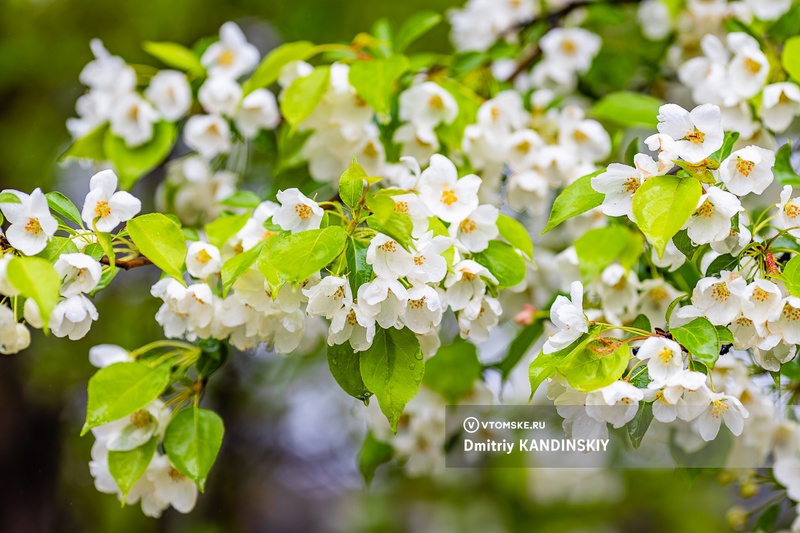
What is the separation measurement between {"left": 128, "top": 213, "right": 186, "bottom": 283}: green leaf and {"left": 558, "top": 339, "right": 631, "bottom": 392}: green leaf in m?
0.41

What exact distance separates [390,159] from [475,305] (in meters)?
0.42

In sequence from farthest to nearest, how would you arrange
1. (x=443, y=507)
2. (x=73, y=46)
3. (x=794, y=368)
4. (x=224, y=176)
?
1. (x=443, y=507)
2. (x=73, y=46)
3. (x=224, y=176)
4. (x=794, y=368)

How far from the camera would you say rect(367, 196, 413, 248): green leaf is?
0.72 meters

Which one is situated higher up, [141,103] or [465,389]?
[141,103]

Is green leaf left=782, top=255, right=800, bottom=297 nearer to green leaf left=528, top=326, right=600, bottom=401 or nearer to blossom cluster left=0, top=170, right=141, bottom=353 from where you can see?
green leaf left=528, top=326, right=600, bottom=401

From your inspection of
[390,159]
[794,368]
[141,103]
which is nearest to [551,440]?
[794,368]

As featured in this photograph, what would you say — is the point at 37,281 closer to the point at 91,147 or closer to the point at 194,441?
the point at 194,441

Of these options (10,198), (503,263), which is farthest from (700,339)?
(10,198)

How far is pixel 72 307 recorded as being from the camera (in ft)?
2.50

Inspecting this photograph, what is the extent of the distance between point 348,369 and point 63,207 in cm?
35

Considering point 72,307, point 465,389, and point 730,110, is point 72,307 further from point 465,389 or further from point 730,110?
point 730,110

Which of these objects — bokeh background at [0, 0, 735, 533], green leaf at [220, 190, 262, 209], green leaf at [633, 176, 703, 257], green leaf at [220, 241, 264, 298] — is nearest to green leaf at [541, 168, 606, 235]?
green leaf at [633, 176, 703, 257]

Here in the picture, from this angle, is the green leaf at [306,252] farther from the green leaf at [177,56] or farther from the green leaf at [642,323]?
the green leaf at [177,56]

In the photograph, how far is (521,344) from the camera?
45.9 inches
